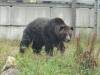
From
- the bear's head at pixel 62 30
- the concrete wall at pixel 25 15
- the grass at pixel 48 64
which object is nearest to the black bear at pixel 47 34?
the bear's head at pixel 62 30

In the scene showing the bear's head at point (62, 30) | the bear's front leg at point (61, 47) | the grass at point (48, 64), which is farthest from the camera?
the bear's head at point (62, 30)

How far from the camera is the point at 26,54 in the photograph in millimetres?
10195

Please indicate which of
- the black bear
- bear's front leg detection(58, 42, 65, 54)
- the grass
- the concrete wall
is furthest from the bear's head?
the concrete wall

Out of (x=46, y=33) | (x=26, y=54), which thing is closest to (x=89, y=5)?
(x=46, y=33)

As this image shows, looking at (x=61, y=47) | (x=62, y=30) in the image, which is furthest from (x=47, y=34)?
(x=61, y=47)

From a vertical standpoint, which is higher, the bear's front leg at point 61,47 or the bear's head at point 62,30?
the bear's head at point 62,30

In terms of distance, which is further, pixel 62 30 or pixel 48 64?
pixel 62 30

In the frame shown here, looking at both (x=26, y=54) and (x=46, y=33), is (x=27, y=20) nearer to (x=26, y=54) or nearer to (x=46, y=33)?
(x=46, y=33)

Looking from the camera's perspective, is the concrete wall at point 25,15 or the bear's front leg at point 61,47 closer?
the bear's front leg at point 61,47

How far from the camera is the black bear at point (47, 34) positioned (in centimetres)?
1258

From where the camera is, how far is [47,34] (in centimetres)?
1295

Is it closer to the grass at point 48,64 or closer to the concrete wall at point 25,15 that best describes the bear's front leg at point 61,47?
the grass at point 48,64

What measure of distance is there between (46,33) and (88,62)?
3888mm

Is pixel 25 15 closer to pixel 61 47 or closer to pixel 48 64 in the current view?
pixel 61 47
